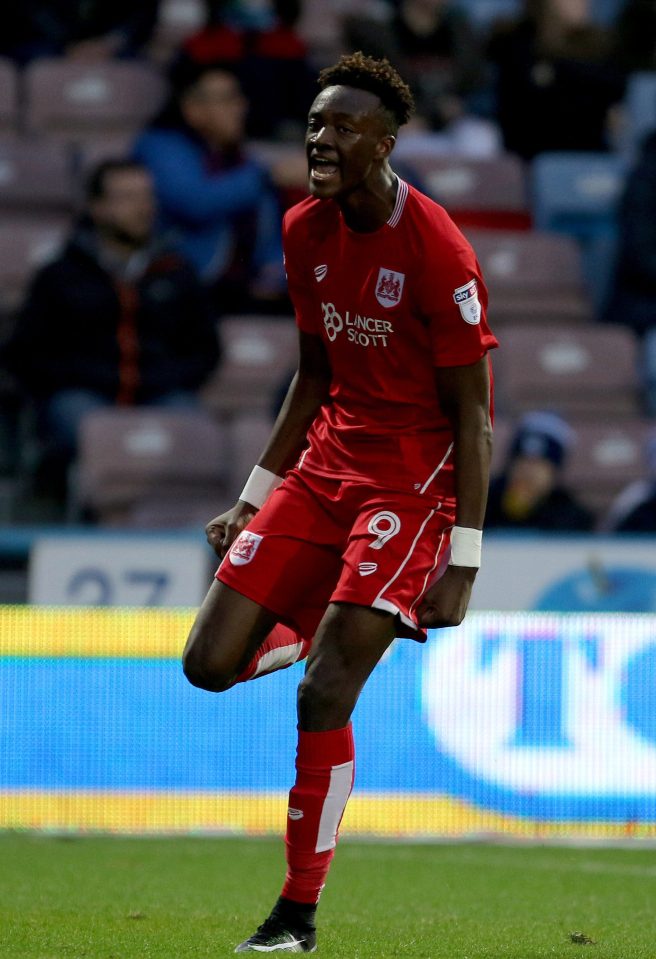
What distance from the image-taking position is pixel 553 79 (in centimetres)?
1216

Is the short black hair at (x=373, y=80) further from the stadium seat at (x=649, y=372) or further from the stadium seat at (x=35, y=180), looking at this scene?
the stadium seat at (x=35, y=180)

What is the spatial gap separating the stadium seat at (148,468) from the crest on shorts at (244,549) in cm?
441

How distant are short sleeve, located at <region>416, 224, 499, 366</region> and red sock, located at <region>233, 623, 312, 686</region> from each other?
870 mm

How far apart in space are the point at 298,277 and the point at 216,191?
6099 millimetres

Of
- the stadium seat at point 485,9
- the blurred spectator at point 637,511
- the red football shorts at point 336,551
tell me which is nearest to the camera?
the red football shorts at point 336,551

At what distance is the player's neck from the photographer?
4.36 meters

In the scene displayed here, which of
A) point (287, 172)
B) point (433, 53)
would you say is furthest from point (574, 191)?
point (287, 172)

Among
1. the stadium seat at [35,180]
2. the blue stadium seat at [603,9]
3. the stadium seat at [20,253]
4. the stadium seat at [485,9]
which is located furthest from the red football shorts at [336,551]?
the blue stadium seat at [603,9]

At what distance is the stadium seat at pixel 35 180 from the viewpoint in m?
11.0

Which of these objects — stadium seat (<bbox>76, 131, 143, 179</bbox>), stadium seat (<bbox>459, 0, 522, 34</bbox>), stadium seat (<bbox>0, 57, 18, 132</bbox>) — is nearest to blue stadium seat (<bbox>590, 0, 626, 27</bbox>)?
stadium seat (<bbox>459, 0, 522, 34</bbox>)

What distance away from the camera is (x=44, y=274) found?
31.7ft

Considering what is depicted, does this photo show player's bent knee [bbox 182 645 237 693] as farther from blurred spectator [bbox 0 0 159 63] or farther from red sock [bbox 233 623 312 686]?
blurred spectator [bbox 0 0 159 63]

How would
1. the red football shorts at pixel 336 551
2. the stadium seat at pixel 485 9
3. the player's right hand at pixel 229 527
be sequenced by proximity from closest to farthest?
the red football shorts at pixel 336 551 < the player's right hand at pixel 229 527 < the stadium seat at pixel 485 9

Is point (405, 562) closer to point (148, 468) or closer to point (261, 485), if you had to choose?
point (261, 485)
